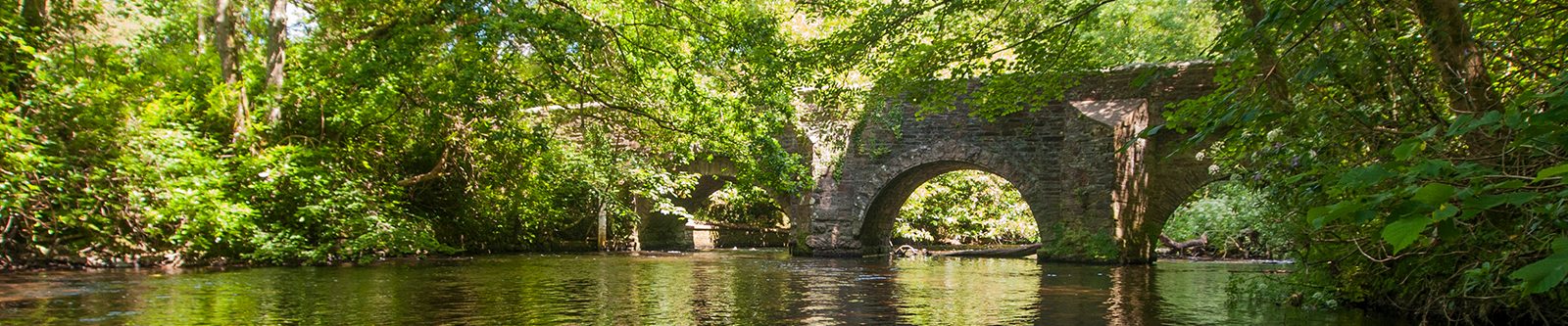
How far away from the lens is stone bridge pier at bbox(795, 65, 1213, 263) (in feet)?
46.9

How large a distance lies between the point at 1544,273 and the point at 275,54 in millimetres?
12291

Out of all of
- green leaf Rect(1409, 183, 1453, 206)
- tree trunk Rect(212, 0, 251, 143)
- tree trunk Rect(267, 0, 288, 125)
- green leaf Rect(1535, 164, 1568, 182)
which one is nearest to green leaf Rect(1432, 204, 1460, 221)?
green leaf Rect(1409, 183, 1453, 206)

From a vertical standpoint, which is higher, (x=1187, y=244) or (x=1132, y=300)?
(x=1187, y=244)

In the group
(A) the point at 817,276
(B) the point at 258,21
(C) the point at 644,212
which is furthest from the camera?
(C) the point at 644,212

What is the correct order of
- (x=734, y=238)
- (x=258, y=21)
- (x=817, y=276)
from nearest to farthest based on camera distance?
1. (x=817, y=276)
2. (x=258, y=21)
3. (x=734, y=238)

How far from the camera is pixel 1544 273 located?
5.85 ft

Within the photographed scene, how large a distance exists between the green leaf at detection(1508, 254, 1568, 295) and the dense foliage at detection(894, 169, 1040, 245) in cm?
2016

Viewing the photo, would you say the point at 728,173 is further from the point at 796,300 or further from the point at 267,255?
the point at 796,300

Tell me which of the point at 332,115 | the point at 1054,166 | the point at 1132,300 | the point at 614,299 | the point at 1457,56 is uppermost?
the point at 332,115

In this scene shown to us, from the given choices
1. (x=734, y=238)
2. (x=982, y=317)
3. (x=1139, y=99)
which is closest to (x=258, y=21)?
(x=982, y=317)

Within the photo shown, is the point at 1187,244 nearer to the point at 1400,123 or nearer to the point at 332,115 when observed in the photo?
the point at 332,115

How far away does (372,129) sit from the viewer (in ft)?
42.4

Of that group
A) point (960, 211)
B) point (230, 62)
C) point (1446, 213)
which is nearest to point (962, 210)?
point (960, 211)

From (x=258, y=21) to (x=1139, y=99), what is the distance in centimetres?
1150
